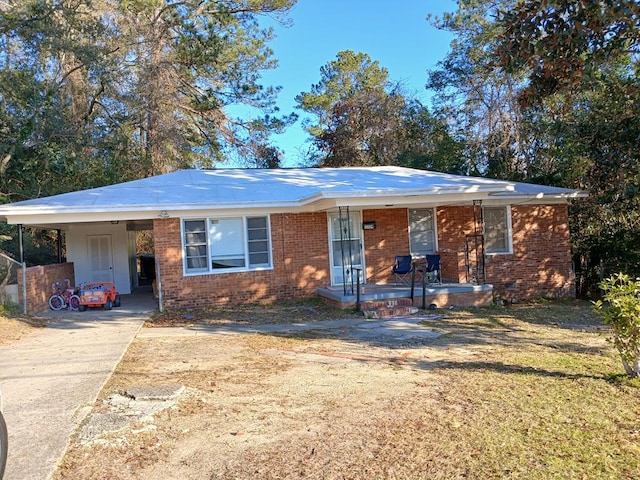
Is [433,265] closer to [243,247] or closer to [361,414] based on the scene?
[243,247]

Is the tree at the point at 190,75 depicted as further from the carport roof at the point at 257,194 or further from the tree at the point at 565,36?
the tree at the point at 565,36

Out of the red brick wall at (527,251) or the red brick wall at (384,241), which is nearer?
the red brick wall at (384,241)

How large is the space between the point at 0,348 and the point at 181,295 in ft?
16.2

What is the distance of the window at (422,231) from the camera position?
1490 cm

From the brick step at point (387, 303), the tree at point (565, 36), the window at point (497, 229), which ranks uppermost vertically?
the tree at point (565, 36)

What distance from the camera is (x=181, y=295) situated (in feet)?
43.1

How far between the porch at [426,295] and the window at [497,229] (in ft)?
7.49

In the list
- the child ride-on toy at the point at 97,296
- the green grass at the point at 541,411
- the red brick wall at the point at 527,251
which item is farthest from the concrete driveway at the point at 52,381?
the red brick wall at the point at 527,251

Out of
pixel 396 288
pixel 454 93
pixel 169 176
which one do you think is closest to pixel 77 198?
pixel 169 176

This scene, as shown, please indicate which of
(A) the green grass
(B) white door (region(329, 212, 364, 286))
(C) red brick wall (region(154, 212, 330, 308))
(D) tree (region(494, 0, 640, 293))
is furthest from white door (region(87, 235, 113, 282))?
(D) tree (region(494, 0, 640, 293))

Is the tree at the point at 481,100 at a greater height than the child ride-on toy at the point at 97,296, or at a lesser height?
greater

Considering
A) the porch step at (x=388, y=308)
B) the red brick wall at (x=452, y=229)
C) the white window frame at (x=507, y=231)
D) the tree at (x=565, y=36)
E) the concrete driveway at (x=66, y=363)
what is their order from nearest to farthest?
1. the concrete driveway at (x=66, y=363)
2. the tree at (x=565, y=36)
3. the porch step at (x=388, y=308)
4. the red brick wall at (x=452, y=229)
5. the white window frame at (x=507, y=231)

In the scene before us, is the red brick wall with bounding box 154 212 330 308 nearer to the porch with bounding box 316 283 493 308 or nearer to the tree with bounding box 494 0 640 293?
the porch with bounding box 316 283 493 308

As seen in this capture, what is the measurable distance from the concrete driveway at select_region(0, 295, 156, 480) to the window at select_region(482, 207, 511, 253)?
988cm
